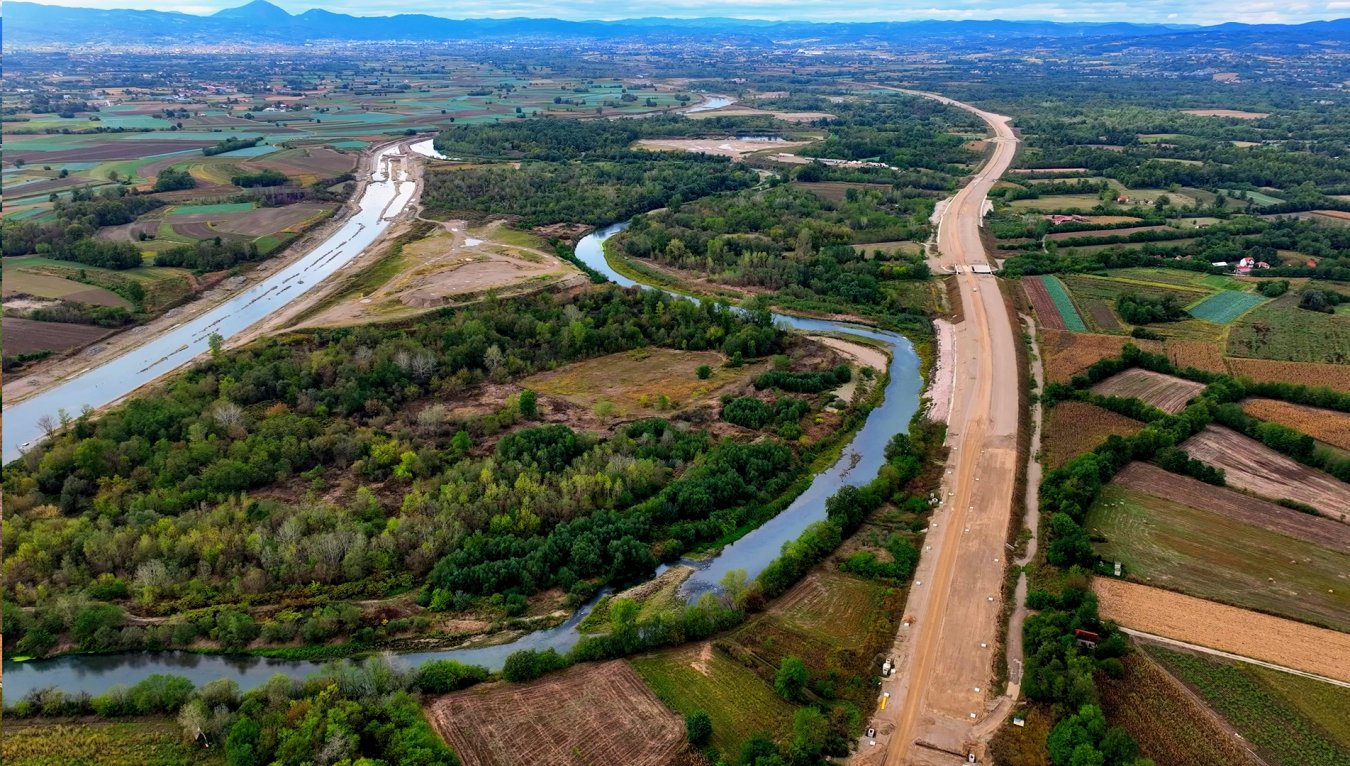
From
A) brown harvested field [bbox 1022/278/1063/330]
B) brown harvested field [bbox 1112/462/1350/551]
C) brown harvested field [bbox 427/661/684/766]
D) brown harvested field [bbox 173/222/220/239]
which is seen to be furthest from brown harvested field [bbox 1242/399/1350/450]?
brown harvested field [bbox 173/222/220/239]

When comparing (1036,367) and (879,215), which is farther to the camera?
(879,215)

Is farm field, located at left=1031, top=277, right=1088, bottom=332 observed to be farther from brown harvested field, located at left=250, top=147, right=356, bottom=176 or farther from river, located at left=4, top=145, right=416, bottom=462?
brown harvested field, located at left=250, top=147, right=356, bottom=176

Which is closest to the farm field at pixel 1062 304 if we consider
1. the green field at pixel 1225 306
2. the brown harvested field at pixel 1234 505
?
the green field at pixel 1225 306

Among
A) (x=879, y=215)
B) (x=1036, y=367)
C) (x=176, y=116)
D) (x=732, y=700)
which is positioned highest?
(x=176, y=116)

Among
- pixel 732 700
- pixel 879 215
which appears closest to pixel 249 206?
pixel 879 215

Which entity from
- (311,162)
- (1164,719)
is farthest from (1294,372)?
(311,162)

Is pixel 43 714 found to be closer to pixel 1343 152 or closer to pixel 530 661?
pixel 530 661
